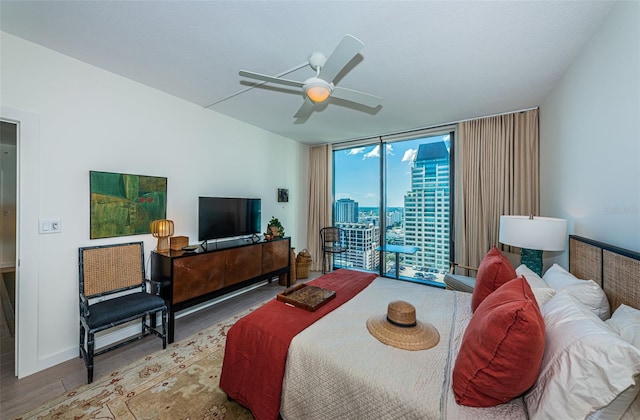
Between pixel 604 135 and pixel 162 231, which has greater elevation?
pixel 604 135

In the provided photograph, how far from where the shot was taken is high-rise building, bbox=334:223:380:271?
15.2ft

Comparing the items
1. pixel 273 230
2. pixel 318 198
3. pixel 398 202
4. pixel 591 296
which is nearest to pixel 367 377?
pixel 591 296

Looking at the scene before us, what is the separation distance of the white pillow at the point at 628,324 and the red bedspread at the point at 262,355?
1.45m

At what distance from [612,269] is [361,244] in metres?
3.48

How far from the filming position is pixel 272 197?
439 cm

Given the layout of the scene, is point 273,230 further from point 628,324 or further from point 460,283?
point 628,324

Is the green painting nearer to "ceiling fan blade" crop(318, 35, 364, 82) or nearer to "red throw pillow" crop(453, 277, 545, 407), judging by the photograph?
"ceiling fan blade" crop(318, 35, 364, 82)

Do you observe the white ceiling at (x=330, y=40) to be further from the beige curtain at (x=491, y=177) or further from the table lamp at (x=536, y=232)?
the table lamp at (x=536, y=232)

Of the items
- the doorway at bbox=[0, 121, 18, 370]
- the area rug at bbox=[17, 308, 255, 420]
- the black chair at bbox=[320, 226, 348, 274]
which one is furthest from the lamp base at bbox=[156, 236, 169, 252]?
the black chair at bbox=[320, 226, 348, 274]

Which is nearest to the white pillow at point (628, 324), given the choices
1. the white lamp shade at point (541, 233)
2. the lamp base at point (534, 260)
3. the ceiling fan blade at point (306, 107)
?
the white lamp shade at point (541, 233)

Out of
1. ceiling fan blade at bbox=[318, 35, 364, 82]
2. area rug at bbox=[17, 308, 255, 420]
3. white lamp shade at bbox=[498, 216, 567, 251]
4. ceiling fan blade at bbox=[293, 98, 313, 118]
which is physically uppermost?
ceiling fan blade at bbox=[318, 35, 364, 82]

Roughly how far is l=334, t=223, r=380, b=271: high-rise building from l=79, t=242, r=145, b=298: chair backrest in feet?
11.0

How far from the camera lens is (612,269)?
1390 millimetres

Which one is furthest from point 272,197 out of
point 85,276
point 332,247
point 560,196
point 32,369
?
point 560,196
